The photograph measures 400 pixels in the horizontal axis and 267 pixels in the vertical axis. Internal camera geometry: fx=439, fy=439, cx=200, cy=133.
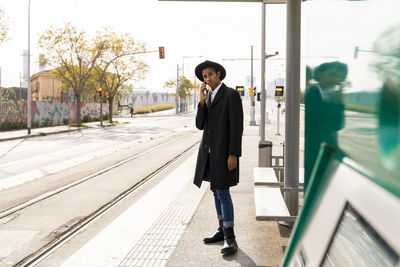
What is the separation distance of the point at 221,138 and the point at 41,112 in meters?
29.7

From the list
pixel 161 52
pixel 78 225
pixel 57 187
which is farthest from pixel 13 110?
pixel 78 225

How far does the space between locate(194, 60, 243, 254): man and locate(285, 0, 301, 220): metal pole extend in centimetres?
118

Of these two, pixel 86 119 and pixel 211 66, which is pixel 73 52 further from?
pixel 211 66

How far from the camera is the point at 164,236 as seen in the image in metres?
4.67

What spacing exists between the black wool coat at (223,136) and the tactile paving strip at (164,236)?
0.82 meters

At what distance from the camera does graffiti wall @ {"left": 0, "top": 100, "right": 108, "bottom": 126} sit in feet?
88.8

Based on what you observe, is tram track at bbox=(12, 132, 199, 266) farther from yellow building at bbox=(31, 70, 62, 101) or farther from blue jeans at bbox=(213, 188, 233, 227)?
yellow building at bbox=(31, 70, 62, 101)

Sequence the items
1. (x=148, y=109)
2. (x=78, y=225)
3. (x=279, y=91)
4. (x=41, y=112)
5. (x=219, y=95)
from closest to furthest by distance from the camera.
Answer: (x=219, y=95) → (x=78, y=225) → (x=279, y=91) → (x=41, y=112) → (x=148, y=109)

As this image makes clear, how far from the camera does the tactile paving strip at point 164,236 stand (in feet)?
13.0

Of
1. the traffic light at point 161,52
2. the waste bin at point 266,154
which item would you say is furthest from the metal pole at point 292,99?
the traffic light at point 161,52

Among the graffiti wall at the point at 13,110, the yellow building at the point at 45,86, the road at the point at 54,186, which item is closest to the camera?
the road at the point at 54,186

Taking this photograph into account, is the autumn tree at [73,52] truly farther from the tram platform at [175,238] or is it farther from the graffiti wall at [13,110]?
the tram platform at [175,238]

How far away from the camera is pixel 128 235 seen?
4.73 meters

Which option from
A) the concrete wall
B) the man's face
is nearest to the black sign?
the man's face
